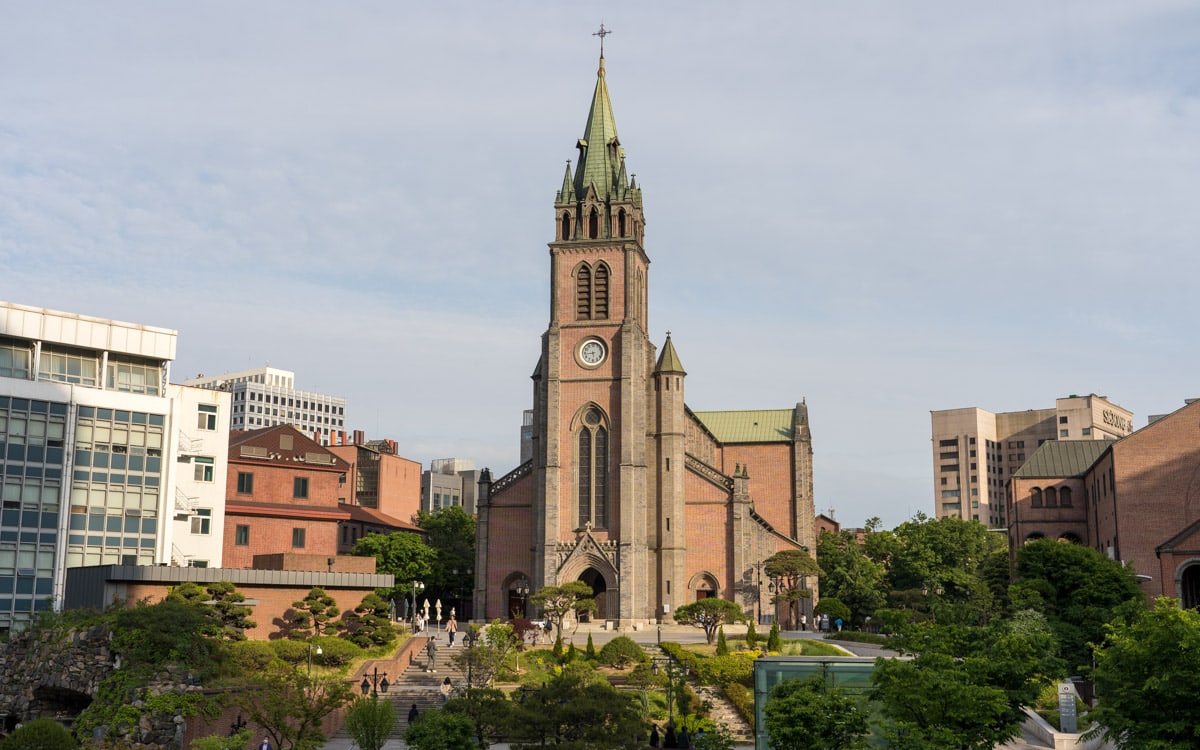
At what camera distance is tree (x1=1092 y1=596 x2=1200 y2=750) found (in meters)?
29.1

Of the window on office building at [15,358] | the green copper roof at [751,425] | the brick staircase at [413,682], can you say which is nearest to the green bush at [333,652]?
the brick staircase at [413,682]

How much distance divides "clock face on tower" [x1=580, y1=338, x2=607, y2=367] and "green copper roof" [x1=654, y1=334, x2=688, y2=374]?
434 centimetres

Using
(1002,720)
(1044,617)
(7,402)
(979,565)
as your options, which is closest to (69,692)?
(7,402)

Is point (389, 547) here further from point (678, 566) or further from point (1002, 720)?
point (1002, 720)

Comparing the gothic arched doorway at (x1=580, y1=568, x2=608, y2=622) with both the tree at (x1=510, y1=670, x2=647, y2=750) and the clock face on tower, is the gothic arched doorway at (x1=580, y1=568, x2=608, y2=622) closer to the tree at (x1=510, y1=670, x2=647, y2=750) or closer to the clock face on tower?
the clock face on tower

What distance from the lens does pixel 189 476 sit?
237ft

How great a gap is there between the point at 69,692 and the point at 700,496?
44.0 meters

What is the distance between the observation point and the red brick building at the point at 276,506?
258ft

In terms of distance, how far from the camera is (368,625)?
58.1 metres

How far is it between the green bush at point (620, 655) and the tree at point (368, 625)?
10.4 m

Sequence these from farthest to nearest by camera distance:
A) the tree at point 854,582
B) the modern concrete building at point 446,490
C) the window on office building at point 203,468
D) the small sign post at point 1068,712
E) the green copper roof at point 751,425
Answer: the modern concrete building at point 446,490 < the green copper roof at point 751,425 < the tree at point 854,582 < the window on office building at point 203,468 < the small sign post at point 1068,712

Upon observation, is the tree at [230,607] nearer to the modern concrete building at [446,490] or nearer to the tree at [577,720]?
the tree at [577,720]

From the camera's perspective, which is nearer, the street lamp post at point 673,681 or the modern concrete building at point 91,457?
the street lamp post at point 673,681

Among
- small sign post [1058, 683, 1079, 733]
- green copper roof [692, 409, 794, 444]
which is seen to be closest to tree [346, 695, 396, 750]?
small sign post [1058, 683, 1079, 733]
